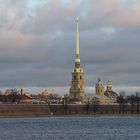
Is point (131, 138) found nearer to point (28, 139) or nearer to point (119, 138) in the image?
point (119, 138)

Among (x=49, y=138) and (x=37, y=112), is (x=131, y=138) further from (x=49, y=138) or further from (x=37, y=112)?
(x=37, y=112)

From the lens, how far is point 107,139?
83500mm

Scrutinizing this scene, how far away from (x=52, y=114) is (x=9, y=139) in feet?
378

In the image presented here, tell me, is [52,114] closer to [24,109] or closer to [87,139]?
[24,109]

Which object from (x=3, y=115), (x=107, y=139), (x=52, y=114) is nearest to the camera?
(x=107, y=139)

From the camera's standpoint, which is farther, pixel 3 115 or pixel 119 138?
pixel 3 115

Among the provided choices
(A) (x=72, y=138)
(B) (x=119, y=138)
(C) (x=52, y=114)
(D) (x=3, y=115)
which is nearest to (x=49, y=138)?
(A) (x=72, y=138)

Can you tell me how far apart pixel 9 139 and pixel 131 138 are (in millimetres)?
14297

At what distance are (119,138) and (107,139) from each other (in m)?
2.16

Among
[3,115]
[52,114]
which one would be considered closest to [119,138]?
[3,115]

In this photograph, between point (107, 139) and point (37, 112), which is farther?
point (37, 112)

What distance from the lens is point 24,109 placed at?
624ft

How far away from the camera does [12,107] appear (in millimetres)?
187625

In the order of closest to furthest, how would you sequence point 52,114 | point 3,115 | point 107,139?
1. point 107,139
2. point 3,115
3. point 52,114
